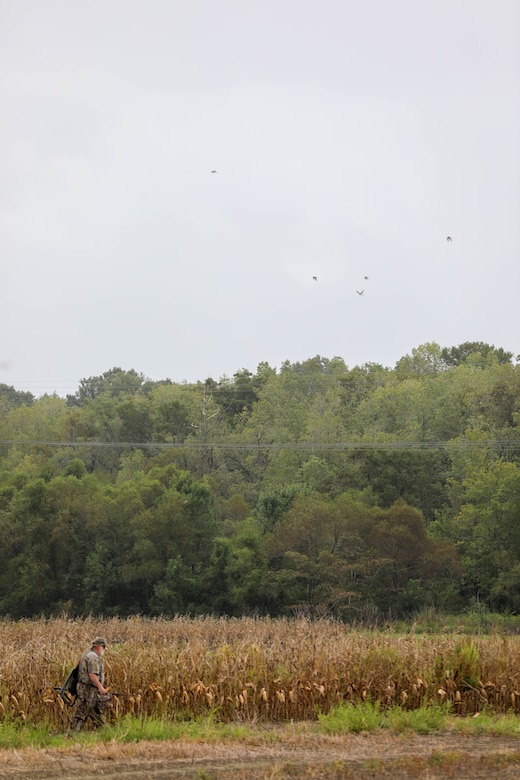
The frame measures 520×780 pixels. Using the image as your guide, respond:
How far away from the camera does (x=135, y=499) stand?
185ft

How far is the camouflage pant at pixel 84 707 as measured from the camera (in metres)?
15.9

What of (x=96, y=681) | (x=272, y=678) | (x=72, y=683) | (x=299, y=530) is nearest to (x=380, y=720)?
(x=272, y=678)

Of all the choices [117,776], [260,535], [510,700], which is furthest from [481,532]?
[117,776]

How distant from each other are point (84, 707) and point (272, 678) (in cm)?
361

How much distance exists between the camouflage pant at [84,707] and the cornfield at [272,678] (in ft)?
Result: 1.98

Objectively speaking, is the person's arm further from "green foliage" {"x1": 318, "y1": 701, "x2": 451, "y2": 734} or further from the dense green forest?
the dense green forest

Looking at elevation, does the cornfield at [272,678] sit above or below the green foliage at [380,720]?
above

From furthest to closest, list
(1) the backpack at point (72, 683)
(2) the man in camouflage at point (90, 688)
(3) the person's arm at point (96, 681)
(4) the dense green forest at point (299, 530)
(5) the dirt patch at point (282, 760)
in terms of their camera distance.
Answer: (4) the dense green forest at point (299, 530) < (1) the backpack at point (72, 683) < (2) the man in camouflage at point (90, 688) < (3) the person's arm at point (96, 681) < (5) the dirt patch at point (282, 760)

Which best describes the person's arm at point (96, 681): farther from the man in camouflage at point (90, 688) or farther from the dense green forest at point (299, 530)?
the dense green forest at point (299, 530)

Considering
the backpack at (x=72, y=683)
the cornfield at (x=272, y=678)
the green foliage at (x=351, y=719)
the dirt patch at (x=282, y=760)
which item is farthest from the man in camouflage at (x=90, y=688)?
the green foliage at (x=351, y=719)

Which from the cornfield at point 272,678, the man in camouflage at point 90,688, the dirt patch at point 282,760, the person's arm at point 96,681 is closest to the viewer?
the dirt patch at point 282,760

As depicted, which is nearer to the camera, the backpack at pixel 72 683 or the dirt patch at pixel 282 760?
the dirt patch at pixel 282 760

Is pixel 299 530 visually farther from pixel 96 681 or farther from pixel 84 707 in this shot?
pixel 96 681

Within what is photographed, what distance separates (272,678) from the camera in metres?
17.9
